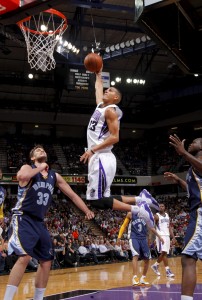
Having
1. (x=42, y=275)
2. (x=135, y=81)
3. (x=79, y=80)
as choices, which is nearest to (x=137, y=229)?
(x=42, y=275)

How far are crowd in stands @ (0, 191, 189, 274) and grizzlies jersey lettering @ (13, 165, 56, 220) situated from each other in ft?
10.1

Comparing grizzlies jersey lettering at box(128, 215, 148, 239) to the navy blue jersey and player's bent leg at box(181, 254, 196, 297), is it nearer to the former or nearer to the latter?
the navy blue jersey

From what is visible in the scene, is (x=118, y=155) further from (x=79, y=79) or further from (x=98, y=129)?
(x=98, y=129)

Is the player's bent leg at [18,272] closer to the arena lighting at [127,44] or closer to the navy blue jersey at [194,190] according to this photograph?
the navy blue jersey at [194,190]

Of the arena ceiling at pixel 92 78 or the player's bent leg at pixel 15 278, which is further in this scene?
the arena ceiling at pixel 92 78

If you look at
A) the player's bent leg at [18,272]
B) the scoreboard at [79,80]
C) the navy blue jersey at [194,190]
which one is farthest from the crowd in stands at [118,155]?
the navy blue jersey at [194,190]

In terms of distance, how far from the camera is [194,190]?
4.50 metres

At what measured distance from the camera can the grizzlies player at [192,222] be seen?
13.8 ft

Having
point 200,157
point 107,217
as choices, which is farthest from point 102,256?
point 200,157

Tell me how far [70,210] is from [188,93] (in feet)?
36.1

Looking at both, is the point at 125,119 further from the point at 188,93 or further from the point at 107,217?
the point at 107,217

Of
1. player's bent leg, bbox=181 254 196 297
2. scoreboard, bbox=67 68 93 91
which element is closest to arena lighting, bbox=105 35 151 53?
scoreboard, bbox=67 68 93 91

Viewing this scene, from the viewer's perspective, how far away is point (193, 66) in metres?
6.09

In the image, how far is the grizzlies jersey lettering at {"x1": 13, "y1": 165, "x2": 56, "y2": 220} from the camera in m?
4.96
